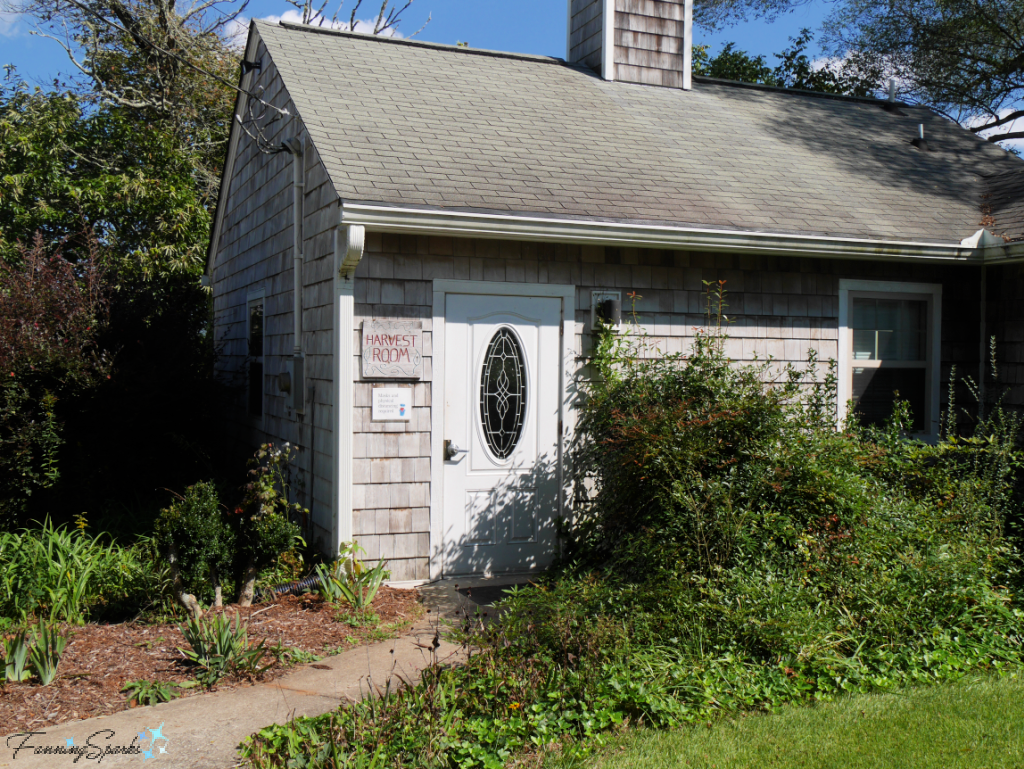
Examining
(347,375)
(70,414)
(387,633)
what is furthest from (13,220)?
(387,633)

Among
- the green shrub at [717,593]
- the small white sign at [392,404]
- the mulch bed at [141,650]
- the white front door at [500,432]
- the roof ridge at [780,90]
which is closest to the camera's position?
the green shrub at [717,593]

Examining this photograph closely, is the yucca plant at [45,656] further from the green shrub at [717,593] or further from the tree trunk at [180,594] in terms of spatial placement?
the green shrub at [717,593]

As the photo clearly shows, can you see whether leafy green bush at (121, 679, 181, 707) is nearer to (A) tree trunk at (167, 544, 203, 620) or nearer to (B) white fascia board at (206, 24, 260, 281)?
(A) tree trunk at (167, 544, 203, 620)

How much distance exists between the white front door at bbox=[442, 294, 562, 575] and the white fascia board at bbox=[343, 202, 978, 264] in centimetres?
61

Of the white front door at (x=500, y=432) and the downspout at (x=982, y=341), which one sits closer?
the white front door at (x=500, y=432)

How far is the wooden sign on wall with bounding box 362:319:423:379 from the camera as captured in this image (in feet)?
20.8

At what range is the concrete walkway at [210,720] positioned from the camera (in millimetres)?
3715

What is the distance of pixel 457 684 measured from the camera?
4.21 m

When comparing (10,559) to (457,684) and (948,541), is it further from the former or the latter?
(948,541)

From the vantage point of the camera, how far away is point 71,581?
5.92m

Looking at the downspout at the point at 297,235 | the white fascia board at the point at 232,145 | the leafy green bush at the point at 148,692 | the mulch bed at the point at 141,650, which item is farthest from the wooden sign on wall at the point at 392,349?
the white fascia board at the point at 232,145

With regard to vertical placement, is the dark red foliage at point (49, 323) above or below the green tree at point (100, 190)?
below

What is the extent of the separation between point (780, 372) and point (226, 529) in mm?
4880

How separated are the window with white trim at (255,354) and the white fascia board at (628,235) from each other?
3.86 m
